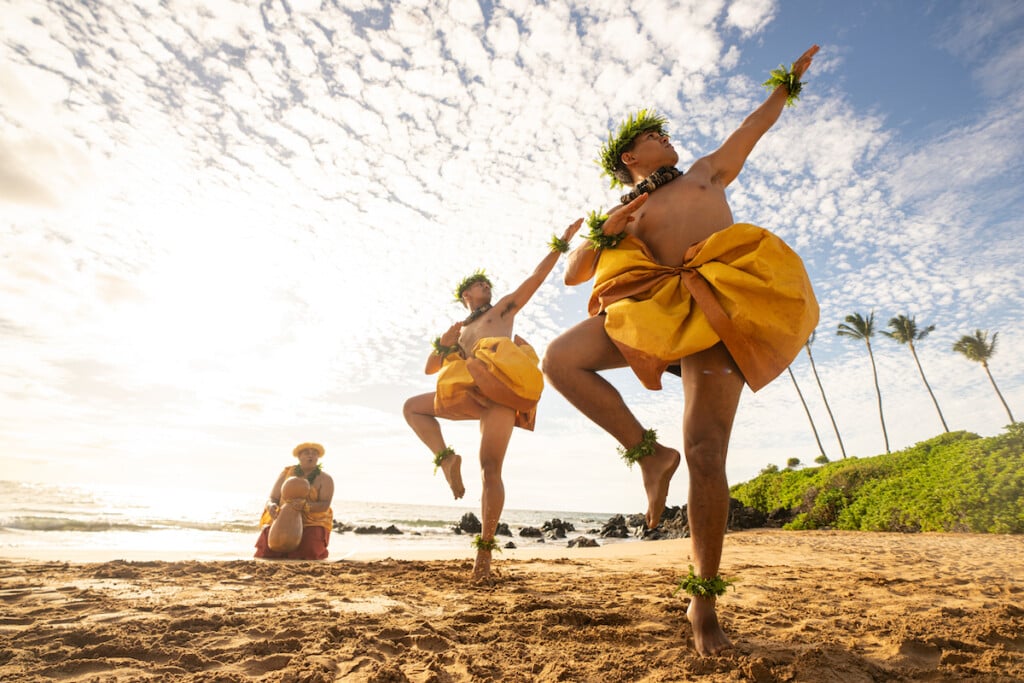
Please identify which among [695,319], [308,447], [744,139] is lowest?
[695,319]

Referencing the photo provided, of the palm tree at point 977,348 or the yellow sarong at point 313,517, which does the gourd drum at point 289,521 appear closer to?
the yellow sarong at point 313,517

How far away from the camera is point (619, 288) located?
2.54 m

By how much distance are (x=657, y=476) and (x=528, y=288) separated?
114 inches

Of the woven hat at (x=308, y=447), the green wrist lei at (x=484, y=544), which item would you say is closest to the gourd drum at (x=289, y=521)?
the woven hat at (x=308, y=447)

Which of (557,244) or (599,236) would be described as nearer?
(599,236)

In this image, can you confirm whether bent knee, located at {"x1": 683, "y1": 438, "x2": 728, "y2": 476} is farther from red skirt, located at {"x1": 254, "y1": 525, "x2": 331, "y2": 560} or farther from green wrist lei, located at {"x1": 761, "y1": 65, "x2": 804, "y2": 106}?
red skirt, located at {"x1": 254, "y1": 525, "x2": 331, "y2": 560}

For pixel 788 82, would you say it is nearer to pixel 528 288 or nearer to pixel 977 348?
pixel 528 288

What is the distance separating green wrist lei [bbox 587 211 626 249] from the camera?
266 cm

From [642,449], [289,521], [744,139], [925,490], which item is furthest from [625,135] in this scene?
[925,490]

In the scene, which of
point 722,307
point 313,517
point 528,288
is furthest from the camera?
point 313,517

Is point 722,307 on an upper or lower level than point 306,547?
upper

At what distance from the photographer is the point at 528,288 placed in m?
5.03

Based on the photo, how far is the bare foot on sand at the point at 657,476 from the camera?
2.45m

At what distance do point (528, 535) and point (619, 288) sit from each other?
17900mm
